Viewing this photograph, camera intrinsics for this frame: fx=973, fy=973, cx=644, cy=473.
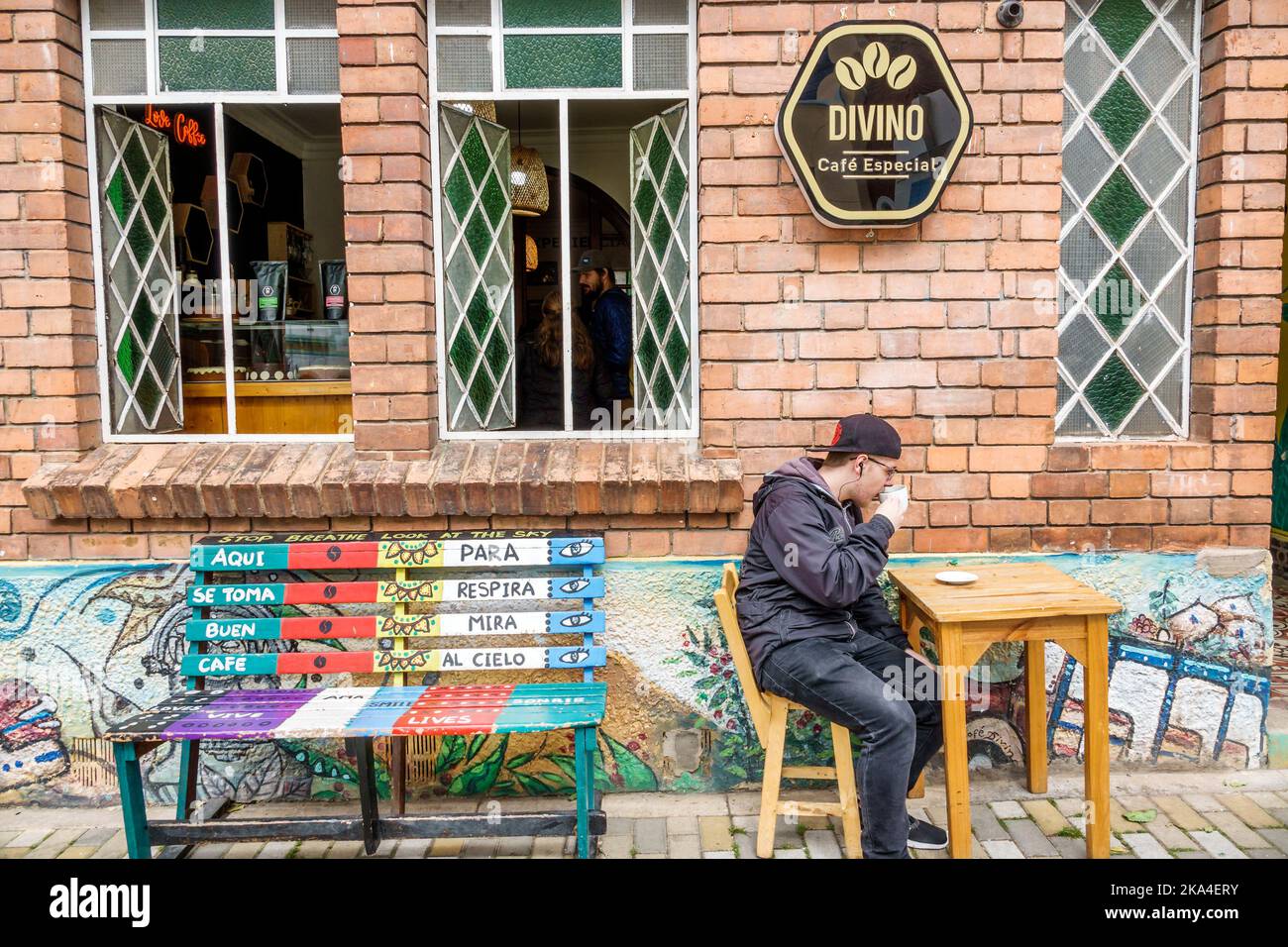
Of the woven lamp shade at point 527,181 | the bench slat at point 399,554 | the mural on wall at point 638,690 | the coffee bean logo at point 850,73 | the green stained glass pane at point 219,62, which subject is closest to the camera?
the bench slat at point 399,554

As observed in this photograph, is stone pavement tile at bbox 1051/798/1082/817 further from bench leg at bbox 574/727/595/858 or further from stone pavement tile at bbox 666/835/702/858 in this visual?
bench leg at bbox 574/727/595/858

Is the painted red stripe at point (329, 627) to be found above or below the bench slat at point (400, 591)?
below

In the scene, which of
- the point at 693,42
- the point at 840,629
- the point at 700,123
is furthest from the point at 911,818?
the point at 693,42

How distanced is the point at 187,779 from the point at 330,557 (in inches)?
37.3

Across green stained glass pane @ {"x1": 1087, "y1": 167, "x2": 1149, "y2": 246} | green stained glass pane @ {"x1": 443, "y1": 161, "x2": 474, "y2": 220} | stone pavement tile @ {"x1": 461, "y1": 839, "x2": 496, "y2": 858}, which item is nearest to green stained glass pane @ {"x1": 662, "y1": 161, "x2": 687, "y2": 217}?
green stained glass pane @ {"x1": 443, "y1": 161, "x2": 474, "y2": 220}

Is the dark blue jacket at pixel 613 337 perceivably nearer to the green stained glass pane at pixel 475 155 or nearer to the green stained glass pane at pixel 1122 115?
the green stained glass pane at pixel 475 155

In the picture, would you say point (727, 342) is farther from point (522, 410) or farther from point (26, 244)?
point (26, 244)

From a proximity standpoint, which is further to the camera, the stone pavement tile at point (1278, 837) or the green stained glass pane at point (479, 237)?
the green stained glass pane at point (479, 237)

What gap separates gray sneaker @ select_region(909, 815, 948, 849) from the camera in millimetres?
3490

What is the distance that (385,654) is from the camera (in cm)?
361

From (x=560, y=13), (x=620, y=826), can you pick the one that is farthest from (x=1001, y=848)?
(x=560, y=13)

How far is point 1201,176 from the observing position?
401 cm

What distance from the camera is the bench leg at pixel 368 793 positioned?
3316 mm

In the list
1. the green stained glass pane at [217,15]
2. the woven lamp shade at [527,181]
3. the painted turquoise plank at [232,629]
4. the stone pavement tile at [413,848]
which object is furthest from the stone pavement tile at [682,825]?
the green stained glass pane at [217,15]
